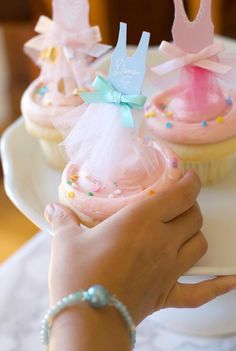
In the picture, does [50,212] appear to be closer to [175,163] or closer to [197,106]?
[175,163]

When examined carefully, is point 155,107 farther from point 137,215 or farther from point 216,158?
point 137,215

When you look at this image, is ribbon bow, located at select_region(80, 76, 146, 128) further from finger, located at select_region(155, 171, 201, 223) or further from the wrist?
the wrist

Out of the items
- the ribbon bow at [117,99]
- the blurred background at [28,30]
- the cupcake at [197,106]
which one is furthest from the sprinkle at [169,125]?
the blurred background at [28,30]

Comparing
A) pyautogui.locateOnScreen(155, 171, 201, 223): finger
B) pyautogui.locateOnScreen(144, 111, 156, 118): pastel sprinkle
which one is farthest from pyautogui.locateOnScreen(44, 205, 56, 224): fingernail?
pyautogui.locateOnScreen(144, 111, 156, 118): pastel sprinkle

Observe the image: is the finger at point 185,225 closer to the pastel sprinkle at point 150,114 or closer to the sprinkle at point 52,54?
the pastel sprinkle at point 150,114

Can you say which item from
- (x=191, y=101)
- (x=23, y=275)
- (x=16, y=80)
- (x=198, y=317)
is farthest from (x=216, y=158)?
(x=16, y=80)

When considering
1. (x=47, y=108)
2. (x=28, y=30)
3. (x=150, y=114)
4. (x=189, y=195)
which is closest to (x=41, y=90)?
(x=47, y=108)
